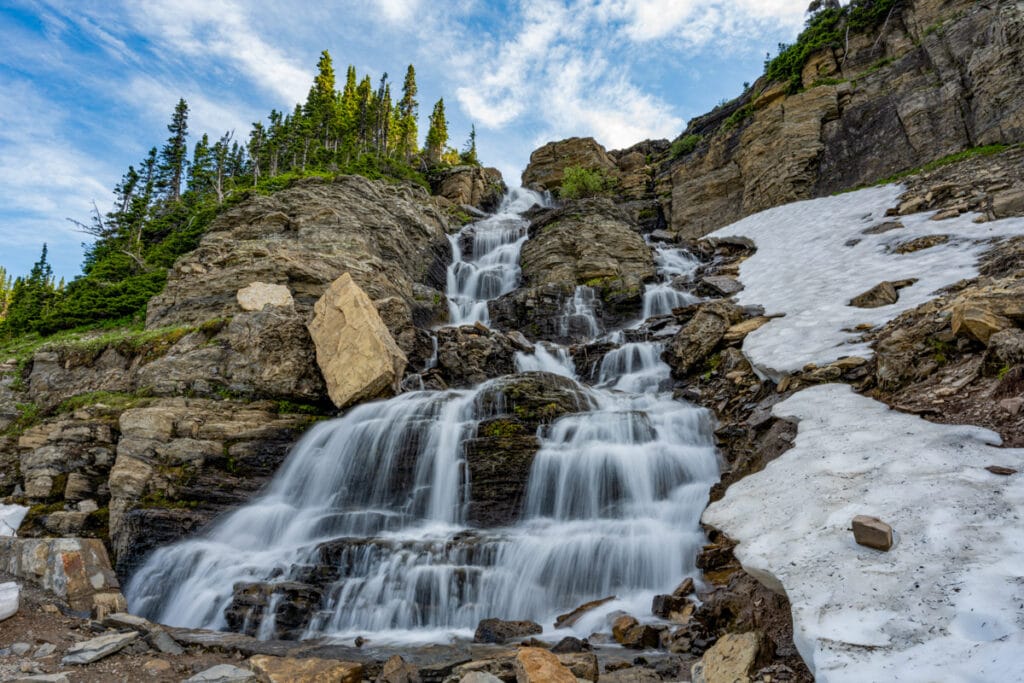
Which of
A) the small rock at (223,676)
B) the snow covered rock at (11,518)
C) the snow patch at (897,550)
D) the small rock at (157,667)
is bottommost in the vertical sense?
the small rock at (157,667)

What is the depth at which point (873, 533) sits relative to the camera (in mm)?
3762

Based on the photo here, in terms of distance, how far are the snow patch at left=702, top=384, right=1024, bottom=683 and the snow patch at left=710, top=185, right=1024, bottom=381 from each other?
12.5 ft

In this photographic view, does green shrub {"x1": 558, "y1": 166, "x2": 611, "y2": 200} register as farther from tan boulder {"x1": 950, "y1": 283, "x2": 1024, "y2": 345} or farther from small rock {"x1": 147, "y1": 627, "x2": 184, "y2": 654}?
small rock {"x1": 147, "y1": 627, "x2": 184, "y2": 654}

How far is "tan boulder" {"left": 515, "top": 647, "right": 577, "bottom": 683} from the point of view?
4.14 meters

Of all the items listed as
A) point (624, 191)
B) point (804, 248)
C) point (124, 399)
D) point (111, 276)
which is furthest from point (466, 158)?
point (124, 399)

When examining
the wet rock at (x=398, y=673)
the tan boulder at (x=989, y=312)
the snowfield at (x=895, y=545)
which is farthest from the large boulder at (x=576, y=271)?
the wet rock at (x=398, y=673)

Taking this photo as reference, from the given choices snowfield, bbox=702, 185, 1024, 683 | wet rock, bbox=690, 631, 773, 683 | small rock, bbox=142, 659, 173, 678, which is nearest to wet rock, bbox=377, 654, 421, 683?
small rock, bbox=142, 659, 173, 678

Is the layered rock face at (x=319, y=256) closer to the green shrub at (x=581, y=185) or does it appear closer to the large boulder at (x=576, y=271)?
the large boulder at (x=576, y=271)

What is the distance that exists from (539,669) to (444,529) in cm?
542

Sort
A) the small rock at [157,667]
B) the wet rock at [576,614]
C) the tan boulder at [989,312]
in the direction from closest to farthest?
the small rock at [157,667] → the tan boulder at [989,312] → the wet rock at [576,614]

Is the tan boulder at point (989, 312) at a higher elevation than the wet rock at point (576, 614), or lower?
higher

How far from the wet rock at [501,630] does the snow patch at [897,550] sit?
10.1 ft

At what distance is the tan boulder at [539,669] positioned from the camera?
414cm

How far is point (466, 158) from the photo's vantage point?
59.3 meters
